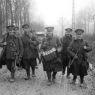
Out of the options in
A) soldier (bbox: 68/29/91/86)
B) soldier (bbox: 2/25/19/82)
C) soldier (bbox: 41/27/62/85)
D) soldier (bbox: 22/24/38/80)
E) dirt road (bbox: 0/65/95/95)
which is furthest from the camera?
soldier (bbox: 22/24/38/80)

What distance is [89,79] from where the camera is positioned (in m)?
7.80

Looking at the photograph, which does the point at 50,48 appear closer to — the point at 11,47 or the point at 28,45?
the point at 28,45

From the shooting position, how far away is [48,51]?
22.1 feet

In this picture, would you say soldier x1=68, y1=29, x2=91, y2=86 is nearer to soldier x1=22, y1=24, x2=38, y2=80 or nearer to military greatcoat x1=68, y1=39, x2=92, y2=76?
military greatcoat x1=68, y1=39, x2=92, y2=76

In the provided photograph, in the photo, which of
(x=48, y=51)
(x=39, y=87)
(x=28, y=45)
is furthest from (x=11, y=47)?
(x=39, y=87)

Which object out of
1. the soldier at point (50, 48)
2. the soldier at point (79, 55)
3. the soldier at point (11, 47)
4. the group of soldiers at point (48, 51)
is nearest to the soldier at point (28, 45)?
the group of soldiers at point (48, 51)

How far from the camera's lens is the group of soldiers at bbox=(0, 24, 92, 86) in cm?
658

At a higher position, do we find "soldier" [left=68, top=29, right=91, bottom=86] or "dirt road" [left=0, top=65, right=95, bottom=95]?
"soldier" [left=68, top=29, right=91, bottom=86]

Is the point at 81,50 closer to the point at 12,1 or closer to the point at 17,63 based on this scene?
the point at 17,63

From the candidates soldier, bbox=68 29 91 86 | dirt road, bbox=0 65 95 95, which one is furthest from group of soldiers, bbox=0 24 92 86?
dirt road, bbox=0 65 95 95

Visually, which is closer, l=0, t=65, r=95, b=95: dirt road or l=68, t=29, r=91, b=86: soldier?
l=0, t=65, r=95, b=95: dirt road

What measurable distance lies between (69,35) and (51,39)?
3.59 feet

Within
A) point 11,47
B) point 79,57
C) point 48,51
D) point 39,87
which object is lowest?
point 39,87

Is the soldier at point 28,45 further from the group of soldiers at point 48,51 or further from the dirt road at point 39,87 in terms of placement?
the dirt road at point 39,87
